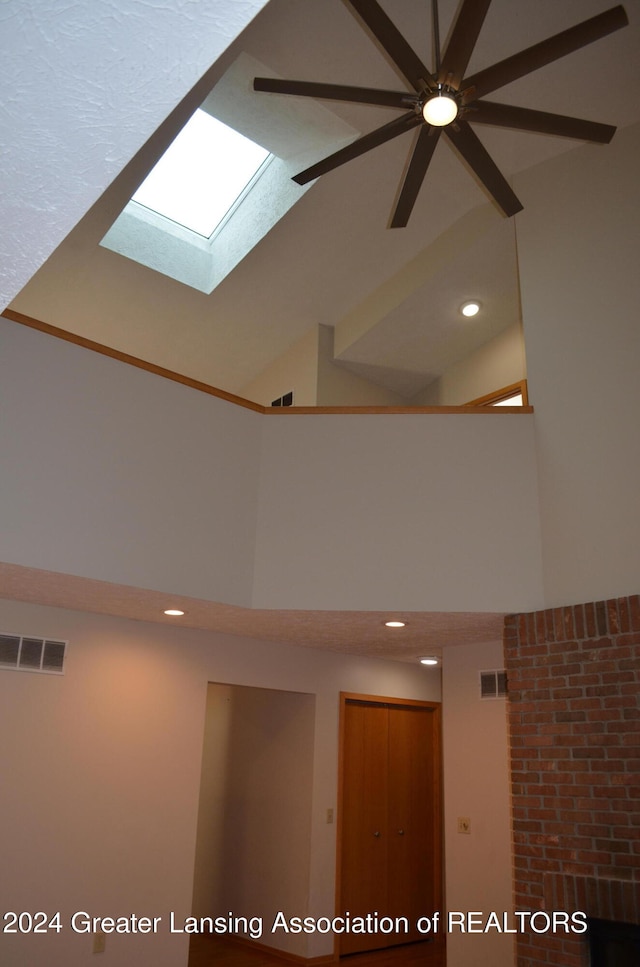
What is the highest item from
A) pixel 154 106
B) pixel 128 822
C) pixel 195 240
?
pixel 195 240

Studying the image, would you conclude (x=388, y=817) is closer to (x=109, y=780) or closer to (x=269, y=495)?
(x=109, y=780)

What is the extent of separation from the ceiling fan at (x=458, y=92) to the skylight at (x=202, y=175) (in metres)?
2.34

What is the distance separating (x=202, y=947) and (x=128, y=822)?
1.83 meters

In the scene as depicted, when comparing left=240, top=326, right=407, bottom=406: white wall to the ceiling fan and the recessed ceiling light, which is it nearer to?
the recessed ceiling light

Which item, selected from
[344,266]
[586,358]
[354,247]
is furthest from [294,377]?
[586,358]

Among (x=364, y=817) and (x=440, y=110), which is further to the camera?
(x=364, y=817)

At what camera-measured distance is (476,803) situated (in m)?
5.84

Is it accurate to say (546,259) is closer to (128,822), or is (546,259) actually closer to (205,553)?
(205,553)

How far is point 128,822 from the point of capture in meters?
5.38

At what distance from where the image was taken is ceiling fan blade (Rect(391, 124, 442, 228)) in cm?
372

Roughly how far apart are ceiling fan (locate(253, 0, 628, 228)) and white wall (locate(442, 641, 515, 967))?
3.68 metres

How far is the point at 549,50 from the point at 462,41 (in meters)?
0.39

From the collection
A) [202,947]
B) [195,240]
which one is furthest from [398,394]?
[202,947]

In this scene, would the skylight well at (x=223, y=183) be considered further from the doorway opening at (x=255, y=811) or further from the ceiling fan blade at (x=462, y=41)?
the doorway opening at (x=255, y=811)
